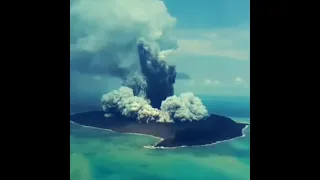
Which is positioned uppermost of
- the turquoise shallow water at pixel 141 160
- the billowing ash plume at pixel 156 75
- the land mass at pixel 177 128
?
the billowing ash plume at pixel 156 75

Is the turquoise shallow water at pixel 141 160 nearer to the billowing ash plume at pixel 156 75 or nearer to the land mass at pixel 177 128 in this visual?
the land mass at pixel 177 128

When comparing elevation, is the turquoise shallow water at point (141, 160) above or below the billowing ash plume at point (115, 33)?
below

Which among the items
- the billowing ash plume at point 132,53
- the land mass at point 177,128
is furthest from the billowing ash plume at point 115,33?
the land mass at point 177,128

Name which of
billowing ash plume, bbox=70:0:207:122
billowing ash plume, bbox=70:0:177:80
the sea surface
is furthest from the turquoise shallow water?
billowing ash plume, bbox=70:0:177:80

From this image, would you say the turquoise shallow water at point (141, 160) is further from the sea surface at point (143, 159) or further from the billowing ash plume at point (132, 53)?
the billowing ash plume at point (132, 53)
